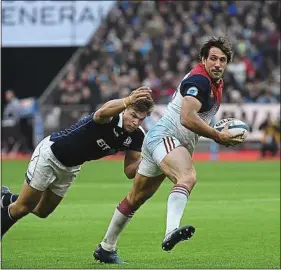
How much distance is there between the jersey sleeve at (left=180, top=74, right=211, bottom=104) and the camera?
9.62 meters

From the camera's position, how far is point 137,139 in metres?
10.4

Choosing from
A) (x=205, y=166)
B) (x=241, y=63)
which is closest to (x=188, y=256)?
(x=205, y=166)

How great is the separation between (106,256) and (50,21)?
25.3 meters

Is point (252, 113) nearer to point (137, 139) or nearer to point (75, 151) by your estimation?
point (137, 139)

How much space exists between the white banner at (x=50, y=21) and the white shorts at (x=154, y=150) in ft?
81.6

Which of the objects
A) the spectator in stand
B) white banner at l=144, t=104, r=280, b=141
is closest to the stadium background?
white banner at l=144, t=104, r=280, b=141

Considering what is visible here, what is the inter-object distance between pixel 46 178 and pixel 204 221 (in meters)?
5.06

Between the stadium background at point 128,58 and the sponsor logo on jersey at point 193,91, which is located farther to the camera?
the stadium background at point 128,58

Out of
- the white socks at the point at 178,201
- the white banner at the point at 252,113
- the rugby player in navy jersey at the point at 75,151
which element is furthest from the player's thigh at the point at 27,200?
the white banner at the point at 252,113

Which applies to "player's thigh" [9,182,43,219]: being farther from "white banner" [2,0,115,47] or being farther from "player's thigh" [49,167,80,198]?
"white banner" [2,0,115,47]

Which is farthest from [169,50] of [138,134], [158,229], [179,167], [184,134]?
[179,167]

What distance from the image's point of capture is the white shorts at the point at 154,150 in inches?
384

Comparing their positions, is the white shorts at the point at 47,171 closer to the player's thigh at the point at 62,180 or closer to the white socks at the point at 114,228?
the player's thigh at the point at 62,180

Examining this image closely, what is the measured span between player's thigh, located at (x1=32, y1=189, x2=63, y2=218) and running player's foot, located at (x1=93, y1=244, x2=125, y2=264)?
0.72 m
